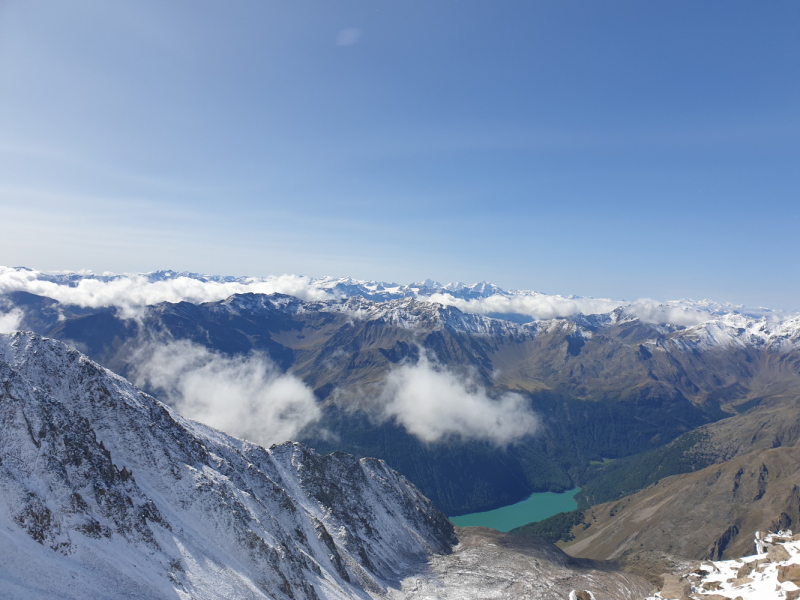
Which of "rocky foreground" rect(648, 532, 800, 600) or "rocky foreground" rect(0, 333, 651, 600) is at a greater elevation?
"rocky foreground" rect(648, 532, 800, 600)

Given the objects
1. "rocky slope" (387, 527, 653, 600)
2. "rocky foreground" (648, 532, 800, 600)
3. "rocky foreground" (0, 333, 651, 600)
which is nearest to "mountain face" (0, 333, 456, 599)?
"rocky foreground" (0, 333, 651, 600)

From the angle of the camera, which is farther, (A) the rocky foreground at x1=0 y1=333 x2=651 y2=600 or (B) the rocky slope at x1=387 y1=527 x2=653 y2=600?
(B) the rocky slope at x1=387 y1=527 x2=653 y2=600

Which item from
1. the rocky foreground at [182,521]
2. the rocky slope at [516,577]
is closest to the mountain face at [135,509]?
the rocky foreground at [182,521]

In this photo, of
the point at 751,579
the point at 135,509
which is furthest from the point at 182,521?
the point at 751,579

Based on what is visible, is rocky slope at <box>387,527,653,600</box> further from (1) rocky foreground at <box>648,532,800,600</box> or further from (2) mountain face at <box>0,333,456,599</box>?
(1) rocky foreground at <box>648,532,800,600</box>

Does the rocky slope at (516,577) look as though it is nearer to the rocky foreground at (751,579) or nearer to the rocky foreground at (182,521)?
the rocky foreground at (182,521)

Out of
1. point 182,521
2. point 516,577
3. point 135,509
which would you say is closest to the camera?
point 135,509

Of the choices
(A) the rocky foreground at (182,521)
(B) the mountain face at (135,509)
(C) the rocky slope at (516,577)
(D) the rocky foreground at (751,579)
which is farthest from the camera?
(C) the rocky slope at (516,577)

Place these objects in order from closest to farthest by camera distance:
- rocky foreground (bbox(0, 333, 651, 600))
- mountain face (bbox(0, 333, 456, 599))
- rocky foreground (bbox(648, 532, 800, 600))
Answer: rocky foreground (bbox(648, 532, 800, 600))
mountain face (bbox(0, 333, 456, 599))
rocky foreground (bbox(0, 333, 651, 600))

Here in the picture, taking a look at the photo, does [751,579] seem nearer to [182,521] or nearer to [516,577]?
[516,577]
